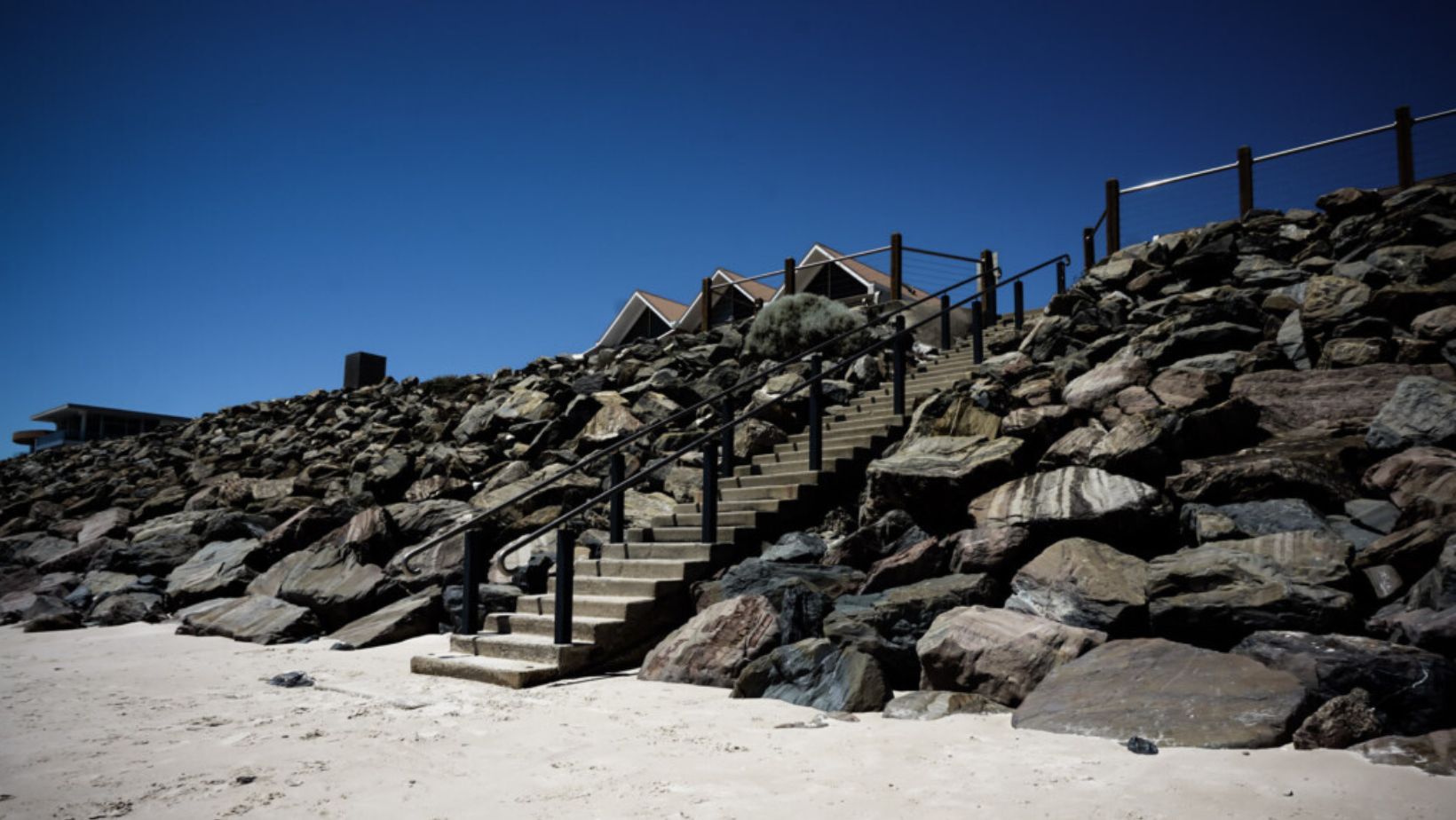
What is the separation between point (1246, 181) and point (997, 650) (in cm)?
1063

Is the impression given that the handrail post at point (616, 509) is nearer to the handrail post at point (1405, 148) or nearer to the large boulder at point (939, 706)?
the large boulder at point (939, 706)

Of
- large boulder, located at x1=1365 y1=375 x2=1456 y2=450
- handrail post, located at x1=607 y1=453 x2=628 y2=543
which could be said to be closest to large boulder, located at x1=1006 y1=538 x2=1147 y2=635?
large boulder, located at x1=1365 y1=375 x2=1456 y2=450

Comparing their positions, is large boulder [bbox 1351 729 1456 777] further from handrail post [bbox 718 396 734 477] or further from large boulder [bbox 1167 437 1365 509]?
handrail post [bbox 718 396 734 477]

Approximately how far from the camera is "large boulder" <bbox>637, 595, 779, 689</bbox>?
5.11m

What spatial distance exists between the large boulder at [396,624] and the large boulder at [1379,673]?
19.9 feet

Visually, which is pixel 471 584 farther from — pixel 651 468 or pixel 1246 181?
pixel 1246 181

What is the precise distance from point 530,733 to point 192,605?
22.3 ft

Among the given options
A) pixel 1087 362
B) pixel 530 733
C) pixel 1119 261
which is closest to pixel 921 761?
pixel 530 733

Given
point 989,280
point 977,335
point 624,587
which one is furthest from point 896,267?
point 624,587

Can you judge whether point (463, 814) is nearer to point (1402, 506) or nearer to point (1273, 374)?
point (1402, 506)

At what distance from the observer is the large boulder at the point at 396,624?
6.95 m

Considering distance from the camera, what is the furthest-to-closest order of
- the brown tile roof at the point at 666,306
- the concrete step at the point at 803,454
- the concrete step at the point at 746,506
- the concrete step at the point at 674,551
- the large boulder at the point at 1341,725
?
the brown tile roof at the point at 666,306 → the concrete step at the point at 803,454 → the concrete step at the point at 746,506 → the concrete step at the point at 674,551 → the large boulder at the point at 1341,725

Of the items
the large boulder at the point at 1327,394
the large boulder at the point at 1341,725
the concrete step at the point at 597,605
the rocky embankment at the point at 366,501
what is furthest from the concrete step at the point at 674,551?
the large boulder at the point at 1341,725

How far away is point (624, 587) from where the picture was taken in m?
6.39
